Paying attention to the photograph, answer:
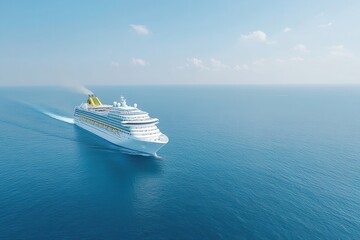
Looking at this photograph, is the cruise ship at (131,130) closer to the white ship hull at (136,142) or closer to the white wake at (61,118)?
the white ship hull at (136,142)


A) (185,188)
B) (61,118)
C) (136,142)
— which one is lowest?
(185,188)

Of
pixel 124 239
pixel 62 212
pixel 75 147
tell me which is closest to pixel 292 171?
pixel 124 239

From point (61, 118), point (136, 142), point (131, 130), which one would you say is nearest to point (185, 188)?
point (136, 142)

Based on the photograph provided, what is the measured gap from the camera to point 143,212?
43.5 meters

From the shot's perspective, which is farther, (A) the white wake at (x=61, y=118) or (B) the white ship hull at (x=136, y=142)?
(A) the white wake at (x=61, y=118)

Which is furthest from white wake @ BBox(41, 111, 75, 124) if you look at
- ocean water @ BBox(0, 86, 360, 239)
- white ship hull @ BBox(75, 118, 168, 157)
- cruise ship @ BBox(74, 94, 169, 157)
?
white ship hull @ BBox(75, 118, 168, 157)

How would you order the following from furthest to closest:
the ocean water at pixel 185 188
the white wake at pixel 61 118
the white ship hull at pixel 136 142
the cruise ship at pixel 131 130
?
the white wake at pixel 61 118 < the cruise ship at pixel 131 130 < the white ship hull at pixel 136 142 < the ocean water at pixel 185 188

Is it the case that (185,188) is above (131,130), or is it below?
below

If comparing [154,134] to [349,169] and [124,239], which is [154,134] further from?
[349,169]

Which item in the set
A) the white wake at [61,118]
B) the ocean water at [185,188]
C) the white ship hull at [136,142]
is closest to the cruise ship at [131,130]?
the white ship hull at [136,142]

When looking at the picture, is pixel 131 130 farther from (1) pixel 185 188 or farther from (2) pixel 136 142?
(1) pixel 185 188

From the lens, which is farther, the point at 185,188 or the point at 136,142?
the point at 136,142

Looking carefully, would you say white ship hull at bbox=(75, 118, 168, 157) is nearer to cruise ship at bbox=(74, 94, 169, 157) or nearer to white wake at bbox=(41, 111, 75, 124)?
cruise ship at bbox=(74, 94, 169, 157)

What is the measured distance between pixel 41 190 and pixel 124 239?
1060 inches
